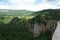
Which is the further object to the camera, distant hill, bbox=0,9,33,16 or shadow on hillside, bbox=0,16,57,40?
shadow on hillside, bbox=0,16,57,40

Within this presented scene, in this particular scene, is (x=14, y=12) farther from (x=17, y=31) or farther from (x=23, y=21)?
(x=17, y=31)

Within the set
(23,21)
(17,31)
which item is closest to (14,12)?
(23,21)

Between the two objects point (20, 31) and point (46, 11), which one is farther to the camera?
point (20, 31)

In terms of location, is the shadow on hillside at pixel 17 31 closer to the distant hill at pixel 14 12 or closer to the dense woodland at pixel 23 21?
the dense woodland at pixel 23 21

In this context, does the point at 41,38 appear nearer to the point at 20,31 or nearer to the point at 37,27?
the point at 37,27

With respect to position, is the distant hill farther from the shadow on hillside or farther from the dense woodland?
the shadow on hillside

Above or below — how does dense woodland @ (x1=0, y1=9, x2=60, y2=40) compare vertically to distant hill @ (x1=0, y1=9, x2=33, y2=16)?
below

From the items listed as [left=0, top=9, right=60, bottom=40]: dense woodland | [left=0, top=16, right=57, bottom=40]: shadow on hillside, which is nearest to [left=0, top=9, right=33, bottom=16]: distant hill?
[left=0, top=9, right=60, bottom=40]: dense woodland

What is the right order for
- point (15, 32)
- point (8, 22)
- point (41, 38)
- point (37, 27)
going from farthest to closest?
point (15, 32), point (8, 22), point (41, 38), point (37, 27)

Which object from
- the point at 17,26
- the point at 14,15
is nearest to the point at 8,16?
the point at 14,15
